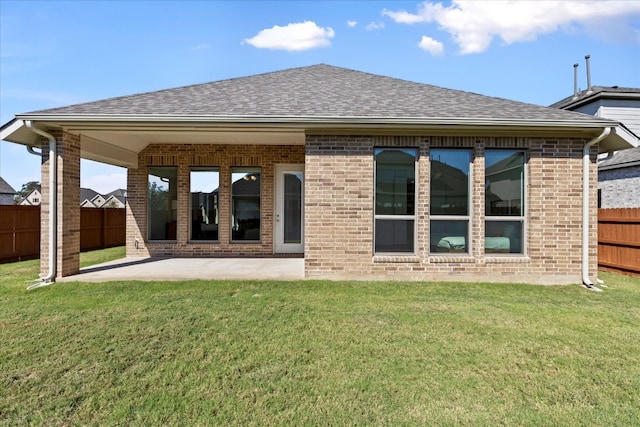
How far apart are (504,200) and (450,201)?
3.56 ft

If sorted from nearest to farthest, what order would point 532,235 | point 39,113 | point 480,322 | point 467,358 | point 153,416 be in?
point 153,416, point 467,358, point 480,322, point 39,113, point 532,235

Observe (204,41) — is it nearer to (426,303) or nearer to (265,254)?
(265,254)

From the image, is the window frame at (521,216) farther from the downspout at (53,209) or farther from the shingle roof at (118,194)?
the shingle roof at (118,194)

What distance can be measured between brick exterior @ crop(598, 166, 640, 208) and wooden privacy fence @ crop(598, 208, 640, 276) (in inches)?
177

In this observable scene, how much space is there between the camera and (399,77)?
9961mm

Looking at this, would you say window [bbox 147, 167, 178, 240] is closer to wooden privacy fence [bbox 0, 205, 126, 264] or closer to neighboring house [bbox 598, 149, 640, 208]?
wooden privacy fence [bbox 0, 205, 126, 264]

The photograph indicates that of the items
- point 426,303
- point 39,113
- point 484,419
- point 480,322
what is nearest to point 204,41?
point 39,113

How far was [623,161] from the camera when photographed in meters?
11.9

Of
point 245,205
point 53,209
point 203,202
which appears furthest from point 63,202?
point 245,205

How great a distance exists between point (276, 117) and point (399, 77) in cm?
517

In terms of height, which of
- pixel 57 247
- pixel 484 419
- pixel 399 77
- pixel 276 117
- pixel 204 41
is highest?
pixel 204 41

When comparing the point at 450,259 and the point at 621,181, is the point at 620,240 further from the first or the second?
the point at 621,181

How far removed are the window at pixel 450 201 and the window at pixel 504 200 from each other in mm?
414

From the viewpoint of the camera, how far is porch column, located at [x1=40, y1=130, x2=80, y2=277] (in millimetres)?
6617
